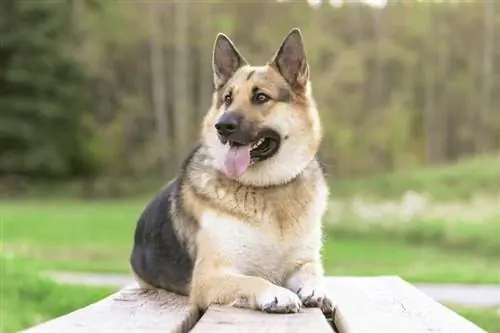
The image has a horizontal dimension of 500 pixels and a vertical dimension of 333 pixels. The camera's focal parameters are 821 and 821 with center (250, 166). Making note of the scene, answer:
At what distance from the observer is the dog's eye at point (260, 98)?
9.71ft

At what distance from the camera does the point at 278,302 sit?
2488 mm

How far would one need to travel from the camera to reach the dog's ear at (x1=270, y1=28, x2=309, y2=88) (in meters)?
3.01

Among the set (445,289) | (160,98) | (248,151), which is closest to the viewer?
(248,151)

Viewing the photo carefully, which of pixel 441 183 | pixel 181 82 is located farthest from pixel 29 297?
pixel 181 82

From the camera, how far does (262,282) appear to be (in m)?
2.63

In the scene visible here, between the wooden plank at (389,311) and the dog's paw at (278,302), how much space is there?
0.46 feet

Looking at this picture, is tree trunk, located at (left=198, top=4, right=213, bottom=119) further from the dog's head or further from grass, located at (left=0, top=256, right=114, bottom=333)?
the dog's head

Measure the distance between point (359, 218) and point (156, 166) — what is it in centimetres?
1627

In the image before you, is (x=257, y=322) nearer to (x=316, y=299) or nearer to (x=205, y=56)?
(x=316, y=299)

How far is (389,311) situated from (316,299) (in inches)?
10.2

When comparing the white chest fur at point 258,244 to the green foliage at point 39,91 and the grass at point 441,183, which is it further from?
the green foliage at point 39,91

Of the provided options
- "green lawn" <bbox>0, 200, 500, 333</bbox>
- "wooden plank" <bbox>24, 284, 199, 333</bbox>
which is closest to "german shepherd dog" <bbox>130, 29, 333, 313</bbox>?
"wooden plank" <bbox>24, 284, 199, 333</bbox>

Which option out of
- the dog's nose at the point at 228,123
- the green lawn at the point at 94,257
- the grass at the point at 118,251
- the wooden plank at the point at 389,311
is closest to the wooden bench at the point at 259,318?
the wooden plank at the point at 389,311

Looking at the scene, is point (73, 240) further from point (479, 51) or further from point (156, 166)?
point (479, 51)
